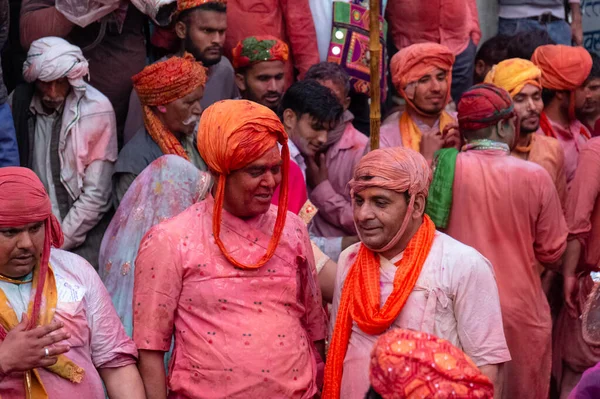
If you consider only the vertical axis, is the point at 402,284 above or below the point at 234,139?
below

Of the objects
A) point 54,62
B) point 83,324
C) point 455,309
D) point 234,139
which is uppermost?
point 234,139

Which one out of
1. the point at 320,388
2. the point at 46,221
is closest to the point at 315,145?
the point at 320,388

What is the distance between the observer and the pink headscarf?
4836 mm

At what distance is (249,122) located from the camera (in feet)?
15.3

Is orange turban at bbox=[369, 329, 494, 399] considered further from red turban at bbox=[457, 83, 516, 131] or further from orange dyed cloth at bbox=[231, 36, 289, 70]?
orange dyed cloth at bbox=[231, 36, 289, 70]

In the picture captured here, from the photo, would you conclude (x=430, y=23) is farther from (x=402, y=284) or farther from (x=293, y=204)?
(x=402, y=284)

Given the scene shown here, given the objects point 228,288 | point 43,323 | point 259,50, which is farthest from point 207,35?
point 43,323

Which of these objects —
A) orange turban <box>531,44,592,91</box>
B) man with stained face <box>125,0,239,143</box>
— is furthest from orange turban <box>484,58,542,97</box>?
man with stained face <box>125,0,239,143</box>

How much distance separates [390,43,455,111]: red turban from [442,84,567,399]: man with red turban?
1115 millimetres

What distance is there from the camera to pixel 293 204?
19.6ft

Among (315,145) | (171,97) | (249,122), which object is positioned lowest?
(315,145)

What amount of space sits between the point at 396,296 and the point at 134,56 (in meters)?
2.91

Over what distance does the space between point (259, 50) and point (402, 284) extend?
9.52 feet

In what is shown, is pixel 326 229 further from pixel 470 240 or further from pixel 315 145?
pixel 470 240
